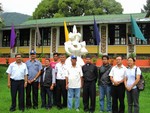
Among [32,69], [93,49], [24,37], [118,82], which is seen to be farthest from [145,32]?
[118,82]

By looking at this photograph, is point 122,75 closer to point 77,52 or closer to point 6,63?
point 77,52

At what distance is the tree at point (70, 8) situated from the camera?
40.7m

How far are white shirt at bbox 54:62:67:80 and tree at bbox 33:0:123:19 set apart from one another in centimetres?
3039

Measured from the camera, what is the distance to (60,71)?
10383mm

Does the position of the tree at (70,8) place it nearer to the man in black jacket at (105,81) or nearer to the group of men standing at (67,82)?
the group of men standing at (67,82)

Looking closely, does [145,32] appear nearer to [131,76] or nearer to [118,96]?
[118,96]

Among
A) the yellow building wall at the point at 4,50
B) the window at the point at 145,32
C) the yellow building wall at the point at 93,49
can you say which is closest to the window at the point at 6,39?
the yellow building wall at the point at 4,50

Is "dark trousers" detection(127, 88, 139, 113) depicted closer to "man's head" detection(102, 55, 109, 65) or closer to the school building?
"man's head" detection(102, 55, 109, 65)

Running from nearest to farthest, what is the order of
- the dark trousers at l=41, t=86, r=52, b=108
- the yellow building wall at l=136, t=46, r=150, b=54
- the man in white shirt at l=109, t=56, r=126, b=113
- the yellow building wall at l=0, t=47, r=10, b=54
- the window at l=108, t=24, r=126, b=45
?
the man in white shirt at l=109, t=56, r=126, b=113, the dark trousers at l=41, t=86, r=52, b=108, the yellow building wall at l=136, t=46, r=150, b=54, the window at l=108, t=24, r=126, b=45, the yellow building wall at l=0, t=47, r=10, b=54

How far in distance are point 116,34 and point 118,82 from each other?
19.8 meters

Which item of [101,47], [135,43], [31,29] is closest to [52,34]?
[31,29]

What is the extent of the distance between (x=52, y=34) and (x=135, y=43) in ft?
26.8

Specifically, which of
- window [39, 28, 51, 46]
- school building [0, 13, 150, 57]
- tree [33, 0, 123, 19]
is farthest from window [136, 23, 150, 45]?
tree [33, 0, 123, 19]

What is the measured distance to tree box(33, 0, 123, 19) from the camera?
40.7 meters
